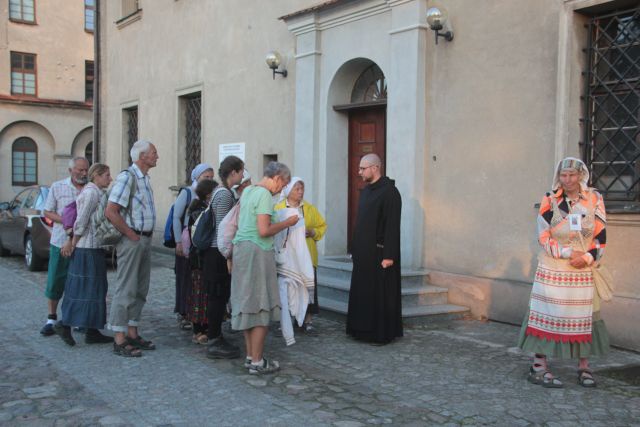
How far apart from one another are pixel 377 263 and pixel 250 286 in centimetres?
172

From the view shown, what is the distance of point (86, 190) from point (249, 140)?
212 inches

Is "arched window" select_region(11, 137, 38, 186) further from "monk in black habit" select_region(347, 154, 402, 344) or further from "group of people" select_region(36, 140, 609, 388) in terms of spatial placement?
"monk in black habit" select_region(347, 154, 402, 344)

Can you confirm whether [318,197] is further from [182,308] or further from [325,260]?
[182,308]

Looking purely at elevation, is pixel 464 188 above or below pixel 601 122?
below

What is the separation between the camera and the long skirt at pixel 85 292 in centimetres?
630

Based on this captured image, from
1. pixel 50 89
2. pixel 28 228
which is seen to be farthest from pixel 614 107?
pixel 50 89

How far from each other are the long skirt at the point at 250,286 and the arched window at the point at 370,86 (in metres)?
4.54

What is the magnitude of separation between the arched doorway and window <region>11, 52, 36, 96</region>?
2257 cm

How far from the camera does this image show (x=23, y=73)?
92.3 ft

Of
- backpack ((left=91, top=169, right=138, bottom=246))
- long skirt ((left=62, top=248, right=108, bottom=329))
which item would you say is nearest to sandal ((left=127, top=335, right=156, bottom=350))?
long skirt ((left=62, top=248, right=108, bottom=329))

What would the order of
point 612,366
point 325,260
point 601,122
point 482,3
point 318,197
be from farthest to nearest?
point 318,197, point 325,260, point 482,3, point 601,122, point 612,366

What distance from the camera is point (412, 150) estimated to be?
26.8 feet

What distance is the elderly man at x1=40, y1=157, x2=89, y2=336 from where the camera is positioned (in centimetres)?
680

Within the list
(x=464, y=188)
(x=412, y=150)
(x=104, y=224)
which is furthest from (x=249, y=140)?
(x=104, y=224)
